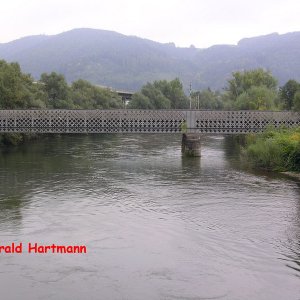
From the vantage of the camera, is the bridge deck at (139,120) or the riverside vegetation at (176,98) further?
the bridge deck at (139,120)

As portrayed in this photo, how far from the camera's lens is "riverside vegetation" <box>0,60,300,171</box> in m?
46.4

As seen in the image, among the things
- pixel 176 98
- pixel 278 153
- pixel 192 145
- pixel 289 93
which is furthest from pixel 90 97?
pixel 278 153

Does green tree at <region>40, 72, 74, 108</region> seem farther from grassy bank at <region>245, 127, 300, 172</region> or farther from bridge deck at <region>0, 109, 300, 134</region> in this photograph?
grassy bank at <region>245, 127, 300, 172</region>

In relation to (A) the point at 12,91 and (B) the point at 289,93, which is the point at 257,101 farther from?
(A) the point at 12,91

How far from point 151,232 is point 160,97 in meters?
103

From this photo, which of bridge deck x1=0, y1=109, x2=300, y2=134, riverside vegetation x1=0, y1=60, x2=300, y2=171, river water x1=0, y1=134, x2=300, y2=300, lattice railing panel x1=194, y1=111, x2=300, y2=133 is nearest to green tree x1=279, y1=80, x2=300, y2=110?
riverside vegetation x1=0, y1=60, x2=300, y2=171

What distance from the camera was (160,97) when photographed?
12594 centimetres

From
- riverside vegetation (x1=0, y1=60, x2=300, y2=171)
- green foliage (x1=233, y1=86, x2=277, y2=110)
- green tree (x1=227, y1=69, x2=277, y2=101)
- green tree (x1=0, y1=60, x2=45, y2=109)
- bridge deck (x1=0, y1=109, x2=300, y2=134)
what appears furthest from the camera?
green tree (x1=227, y1=69, x2=277, y2=101)

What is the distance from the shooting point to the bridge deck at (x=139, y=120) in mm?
58750

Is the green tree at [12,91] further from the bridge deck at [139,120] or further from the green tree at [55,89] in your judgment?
the green tree at [55,89]

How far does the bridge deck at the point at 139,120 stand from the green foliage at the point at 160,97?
2377 inches

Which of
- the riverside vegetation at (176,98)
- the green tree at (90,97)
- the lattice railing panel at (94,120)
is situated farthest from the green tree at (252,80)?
the green tree at (90,97)

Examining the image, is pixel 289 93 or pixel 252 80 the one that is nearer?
pixel 289 93

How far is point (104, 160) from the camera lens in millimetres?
52938
